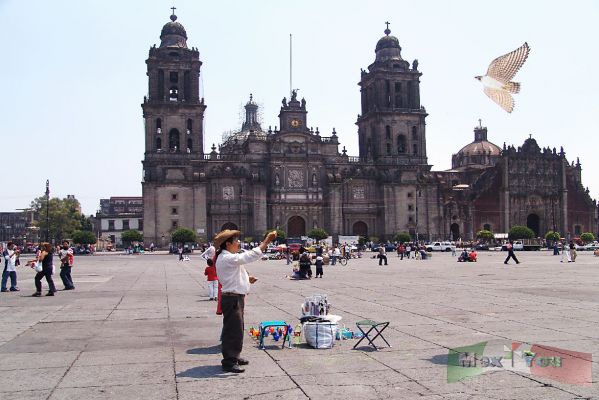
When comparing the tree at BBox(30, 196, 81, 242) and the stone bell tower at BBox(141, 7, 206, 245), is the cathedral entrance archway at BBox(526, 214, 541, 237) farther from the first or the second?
the tree at BBox(30, 196, 81, 242)

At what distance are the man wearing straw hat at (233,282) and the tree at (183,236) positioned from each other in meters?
64.5

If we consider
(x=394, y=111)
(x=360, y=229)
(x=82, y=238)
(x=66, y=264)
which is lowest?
(x=66, y=264)

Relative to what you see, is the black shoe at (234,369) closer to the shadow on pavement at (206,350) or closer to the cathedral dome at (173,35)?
the shadow on pavement at (206,350)

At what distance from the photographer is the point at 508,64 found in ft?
32.1

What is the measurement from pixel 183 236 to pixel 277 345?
208ft

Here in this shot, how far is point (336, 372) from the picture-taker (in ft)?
28.2

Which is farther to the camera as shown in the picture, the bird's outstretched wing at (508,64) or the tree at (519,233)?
the tree at (519,233)

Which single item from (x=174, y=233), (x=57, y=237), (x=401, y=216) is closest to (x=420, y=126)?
(x=401, y=216)

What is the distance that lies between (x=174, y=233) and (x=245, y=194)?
11133 mm

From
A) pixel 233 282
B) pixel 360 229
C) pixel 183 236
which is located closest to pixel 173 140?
pixel 183 236

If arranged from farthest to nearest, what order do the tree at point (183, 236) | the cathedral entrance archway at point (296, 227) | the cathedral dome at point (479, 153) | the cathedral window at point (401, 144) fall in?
the cathedral dome at point (479, 153) < the cathedral window at point (401, 144) < the cathedral entrance archway at point (296, 227) < the tree at point (183, 236)

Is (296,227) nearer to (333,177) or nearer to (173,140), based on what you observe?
(333,177)

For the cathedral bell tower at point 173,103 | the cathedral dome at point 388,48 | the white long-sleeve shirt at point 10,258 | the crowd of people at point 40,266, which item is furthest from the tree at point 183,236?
the white long-sleeve shirt at point 10,258

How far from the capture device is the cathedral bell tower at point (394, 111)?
278 ft
